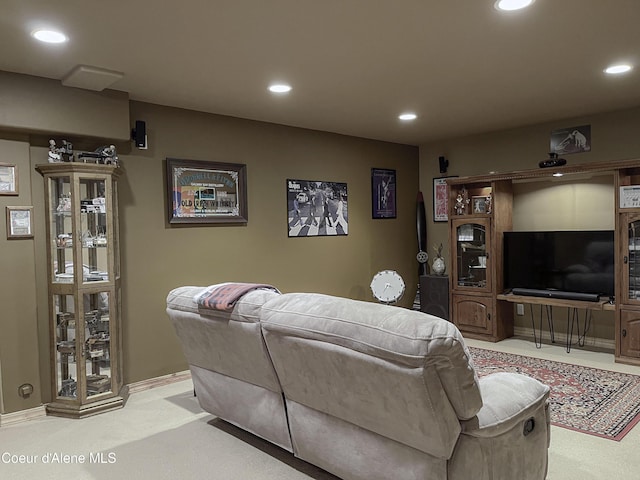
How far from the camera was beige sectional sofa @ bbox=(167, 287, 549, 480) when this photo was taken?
68.9 inches

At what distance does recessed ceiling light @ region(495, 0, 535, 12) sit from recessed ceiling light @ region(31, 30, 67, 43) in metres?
2.38

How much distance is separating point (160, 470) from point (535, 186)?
4838mm

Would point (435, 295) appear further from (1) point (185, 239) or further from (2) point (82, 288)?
(2) point (82, 288)

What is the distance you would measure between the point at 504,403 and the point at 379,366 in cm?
57

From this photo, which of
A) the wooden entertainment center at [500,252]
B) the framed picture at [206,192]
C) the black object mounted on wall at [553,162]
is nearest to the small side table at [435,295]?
the wooden entertainment center at [500,252]

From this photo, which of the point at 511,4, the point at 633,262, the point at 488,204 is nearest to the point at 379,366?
the point at 511,4

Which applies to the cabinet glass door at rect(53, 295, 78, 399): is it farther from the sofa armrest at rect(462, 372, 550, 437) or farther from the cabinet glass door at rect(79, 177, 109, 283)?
the sofa armrest at rect(462, 372, 550, 437)

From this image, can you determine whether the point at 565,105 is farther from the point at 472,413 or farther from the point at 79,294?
the point at 79,294

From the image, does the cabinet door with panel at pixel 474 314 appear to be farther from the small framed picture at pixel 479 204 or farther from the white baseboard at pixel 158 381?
the white baseboard at pixel 158 381

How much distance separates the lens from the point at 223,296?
2.62 metres

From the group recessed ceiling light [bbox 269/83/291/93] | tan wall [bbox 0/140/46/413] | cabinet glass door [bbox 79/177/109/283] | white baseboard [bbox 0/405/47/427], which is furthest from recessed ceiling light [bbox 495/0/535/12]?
white baseboard [bbox 0/405/47/427]

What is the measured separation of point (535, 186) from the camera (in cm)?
546

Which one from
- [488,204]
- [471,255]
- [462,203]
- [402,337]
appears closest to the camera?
[402,337]

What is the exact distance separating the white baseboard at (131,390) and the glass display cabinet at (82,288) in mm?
94
